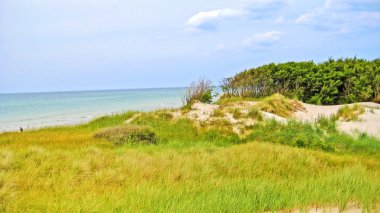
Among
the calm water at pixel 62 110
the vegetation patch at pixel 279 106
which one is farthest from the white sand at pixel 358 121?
the calm water at pixel 62 110

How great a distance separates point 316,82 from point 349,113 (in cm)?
704

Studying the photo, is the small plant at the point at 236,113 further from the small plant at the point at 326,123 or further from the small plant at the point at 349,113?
the small plant at the point at 349,113

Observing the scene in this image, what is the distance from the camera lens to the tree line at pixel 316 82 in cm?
2541

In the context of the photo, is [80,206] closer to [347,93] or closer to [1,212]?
[1,212]

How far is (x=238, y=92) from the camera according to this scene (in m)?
27.4

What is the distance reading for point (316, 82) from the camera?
84.2 feet

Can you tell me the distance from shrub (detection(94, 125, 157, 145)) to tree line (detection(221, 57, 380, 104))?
1345 cm

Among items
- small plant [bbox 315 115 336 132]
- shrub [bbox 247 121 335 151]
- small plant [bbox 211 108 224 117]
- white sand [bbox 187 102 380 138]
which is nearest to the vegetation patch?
white sand [bbox 187 102 380 138]

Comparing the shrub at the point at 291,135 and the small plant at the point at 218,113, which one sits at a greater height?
the small plant at the point at 218,113

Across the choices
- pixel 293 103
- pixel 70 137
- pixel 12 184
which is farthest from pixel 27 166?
pixel 293 103

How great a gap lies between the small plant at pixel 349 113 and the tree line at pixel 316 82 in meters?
6.22

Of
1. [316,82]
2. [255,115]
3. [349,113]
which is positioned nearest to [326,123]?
[349,113]

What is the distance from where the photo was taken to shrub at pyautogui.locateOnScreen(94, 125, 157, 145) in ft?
44.9

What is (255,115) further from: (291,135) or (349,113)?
(349,113)
